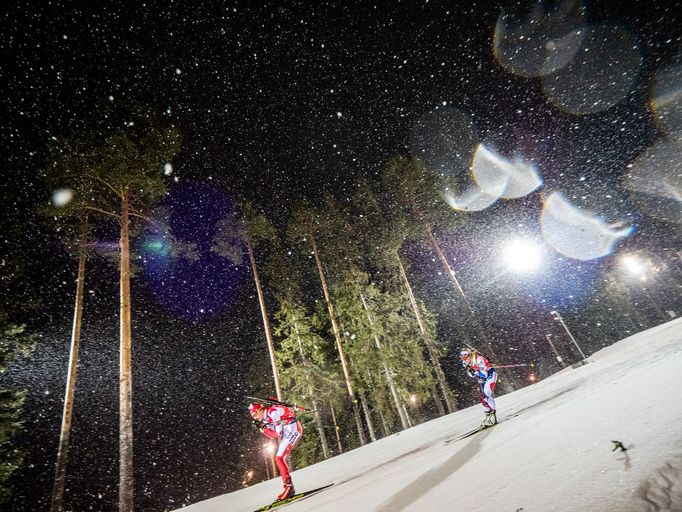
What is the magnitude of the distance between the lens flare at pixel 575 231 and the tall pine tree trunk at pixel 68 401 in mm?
35971

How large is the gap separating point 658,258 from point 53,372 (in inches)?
2519

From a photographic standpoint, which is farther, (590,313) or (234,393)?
(590,313)

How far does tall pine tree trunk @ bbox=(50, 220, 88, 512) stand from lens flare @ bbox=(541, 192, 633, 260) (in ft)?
118

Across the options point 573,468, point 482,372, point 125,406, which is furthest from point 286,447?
point 125,406

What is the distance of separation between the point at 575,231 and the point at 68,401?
45.1 metres

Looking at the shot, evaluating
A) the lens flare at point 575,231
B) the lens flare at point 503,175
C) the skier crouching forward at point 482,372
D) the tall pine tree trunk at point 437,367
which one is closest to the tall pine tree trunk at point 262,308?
the tall pine tree trunk at point 437,367

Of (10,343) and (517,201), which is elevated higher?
(517,201)

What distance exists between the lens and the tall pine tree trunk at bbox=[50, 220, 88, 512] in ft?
33.5

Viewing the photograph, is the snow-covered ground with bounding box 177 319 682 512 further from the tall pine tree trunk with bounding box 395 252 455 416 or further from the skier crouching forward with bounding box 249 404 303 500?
the tall pine tree trunk with bounding box 395 252 455 416

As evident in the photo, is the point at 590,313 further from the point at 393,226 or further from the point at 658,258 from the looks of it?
the point at 393,226

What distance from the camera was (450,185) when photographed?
22828mm

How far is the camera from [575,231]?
35812 mm

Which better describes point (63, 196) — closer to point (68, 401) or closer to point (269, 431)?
point (68, 401)

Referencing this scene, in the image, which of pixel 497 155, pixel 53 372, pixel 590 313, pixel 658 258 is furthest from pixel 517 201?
pixel 53 372
